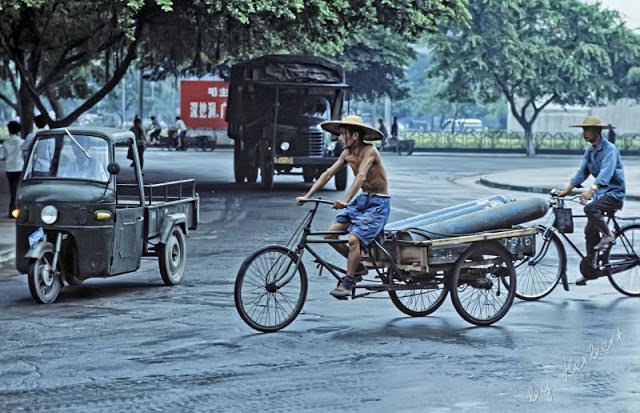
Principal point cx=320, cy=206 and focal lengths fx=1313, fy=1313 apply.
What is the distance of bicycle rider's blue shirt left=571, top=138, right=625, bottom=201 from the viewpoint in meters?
12.2

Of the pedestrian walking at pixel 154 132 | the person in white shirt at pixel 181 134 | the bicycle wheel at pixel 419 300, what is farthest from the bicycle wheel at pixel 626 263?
the pedestrian walking at pixel 154 132

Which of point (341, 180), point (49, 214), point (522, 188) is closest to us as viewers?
point (49, 214)

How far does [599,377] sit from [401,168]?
1452 inches

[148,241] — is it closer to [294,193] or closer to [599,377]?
[599,377]

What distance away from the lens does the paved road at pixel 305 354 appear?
24.3 ft

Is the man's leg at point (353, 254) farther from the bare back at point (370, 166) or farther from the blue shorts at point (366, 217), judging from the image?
the bare back at point (370, 166)

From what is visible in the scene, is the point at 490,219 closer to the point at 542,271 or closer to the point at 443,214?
the point at 443,214

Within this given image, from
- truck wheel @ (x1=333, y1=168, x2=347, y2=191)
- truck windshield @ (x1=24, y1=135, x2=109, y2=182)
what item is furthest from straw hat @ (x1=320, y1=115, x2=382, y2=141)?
truck wheel @ (x1=333, y1=168, x2=347, y2=191)

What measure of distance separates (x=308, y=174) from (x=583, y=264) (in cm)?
2115

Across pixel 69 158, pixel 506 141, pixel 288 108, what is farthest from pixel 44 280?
pixel 506 141

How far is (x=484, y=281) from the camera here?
1049cm

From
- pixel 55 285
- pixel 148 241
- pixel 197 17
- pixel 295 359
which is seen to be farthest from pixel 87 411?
pixel 197 17

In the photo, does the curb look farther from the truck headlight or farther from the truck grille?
the truck headlight

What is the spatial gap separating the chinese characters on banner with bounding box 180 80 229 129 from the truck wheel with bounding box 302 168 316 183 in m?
31.7
